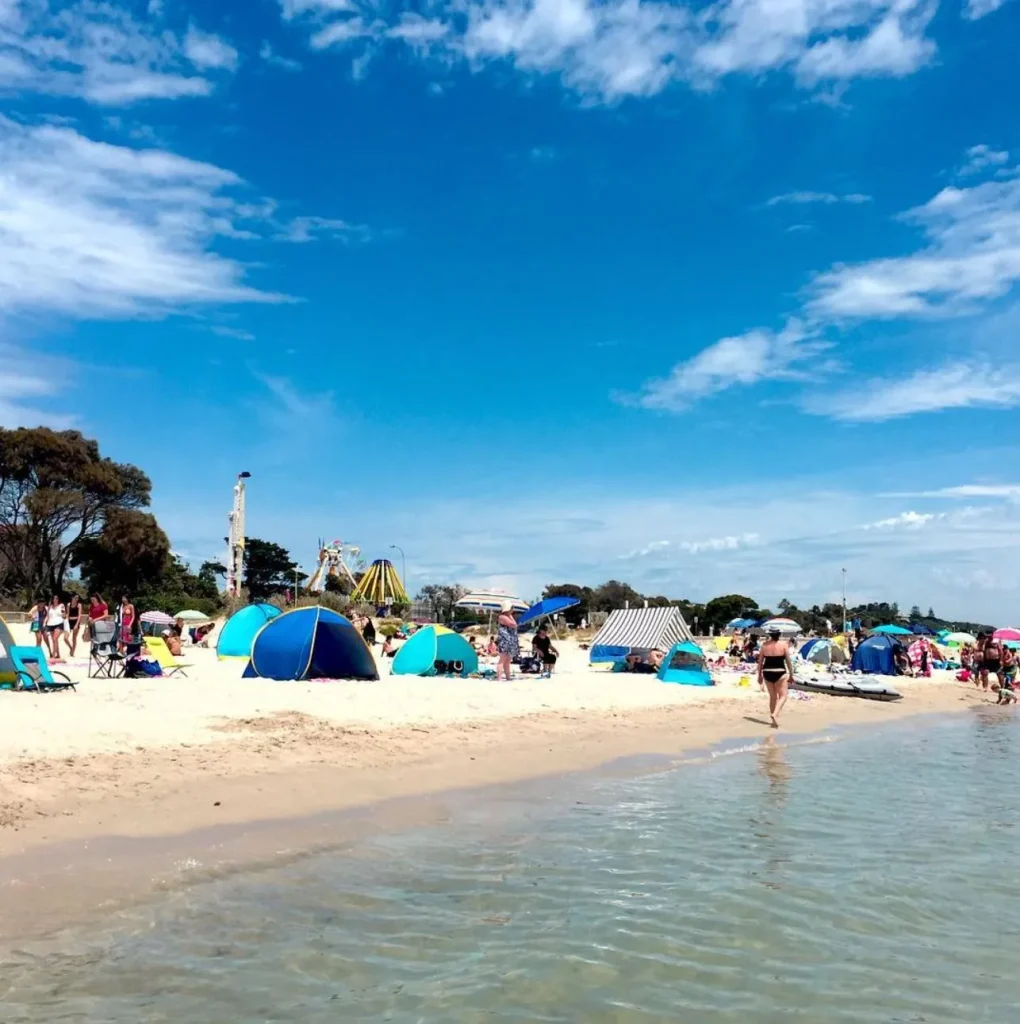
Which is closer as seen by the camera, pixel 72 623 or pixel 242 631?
pixel 242 631

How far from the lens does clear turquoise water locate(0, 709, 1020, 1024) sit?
15.5 ft

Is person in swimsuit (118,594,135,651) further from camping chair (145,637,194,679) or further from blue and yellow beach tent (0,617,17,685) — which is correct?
blue and yellow beach tent (0,617,17,685)

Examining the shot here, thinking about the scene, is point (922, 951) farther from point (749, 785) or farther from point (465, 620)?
point (465, 620)

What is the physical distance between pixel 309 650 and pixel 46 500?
35.3 metres

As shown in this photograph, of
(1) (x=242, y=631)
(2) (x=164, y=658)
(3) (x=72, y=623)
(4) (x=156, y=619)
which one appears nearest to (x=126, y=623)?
(2) (x=164, y=658)

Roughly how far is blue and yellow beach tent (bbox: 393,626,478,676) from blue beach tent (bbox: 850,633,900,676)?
19.0 metres

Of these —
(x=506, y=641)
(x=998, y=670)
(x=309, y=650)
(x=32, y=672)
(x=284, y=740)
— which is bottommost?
(x=284, y=740)

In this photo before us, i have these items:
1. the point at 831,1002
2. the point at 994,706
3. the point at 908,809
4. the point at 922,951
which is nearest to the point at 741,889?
the point at 922,951

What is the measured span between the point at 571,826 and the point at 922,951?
139 inches

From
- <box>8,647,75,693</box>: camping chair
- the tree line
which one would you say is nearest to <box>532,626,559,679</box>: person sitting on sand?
<box>8,647,75,693</box>: camping chair

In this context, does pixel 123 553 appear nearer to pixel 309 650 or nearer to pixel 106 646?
pixel 106 646

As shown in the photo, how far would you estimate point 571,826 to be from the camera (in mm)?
8523

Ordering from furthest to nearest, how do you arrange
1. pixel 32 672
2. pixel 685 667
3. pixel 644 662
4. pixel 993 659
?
pixel 993 659
pixel 644 662
pixel 685 667
pixel 32 672

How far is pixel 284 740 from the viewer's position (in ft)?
36.1
